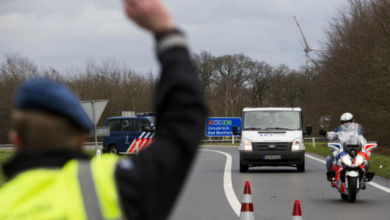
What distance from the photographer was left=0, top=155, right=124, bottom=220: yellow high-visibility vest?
182 centimetres

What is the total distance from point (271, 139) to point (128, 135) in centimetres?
1440

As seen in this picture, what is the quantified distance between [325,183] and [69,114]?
16.4 meters

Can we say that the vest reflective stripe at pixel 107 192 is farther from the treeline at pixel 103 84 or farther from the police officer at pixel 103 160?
the treeline at pixel 103 84

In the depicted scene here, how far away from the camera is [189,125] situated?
6.57ft

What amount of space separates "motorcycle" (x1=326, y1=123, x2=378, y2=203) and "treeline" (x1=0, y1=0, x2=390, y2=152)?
10954 millimetres

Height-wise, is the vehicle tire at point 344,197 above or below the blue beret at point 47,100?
below

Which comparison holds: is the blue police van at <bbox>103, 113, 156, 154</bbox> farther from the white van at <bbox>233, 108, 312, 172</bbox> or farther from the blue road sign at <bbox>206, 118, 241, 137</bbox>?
the blue road sign at <bbox>206, 118, 241, 137</bbox>

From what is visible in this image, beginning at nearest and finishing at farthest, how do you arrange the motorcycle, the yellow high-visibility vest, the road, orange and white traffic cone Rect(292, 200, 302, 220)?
the yellow high-visibility vest → orange and white traffic cone Rect(292, 200, 302, 220) → the road → the motorcycle

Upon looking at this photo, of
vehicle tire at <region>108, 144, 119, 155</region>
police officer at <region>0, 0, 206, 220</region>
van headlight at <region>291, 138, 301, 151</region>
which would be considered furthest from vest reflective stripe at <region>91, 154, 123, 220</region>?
vehicle tire at <region>108, 144, 119, 155</region>

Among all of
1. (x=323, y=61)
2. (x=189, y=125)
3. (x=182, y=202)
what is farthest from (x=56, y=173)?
(x=323, y=61)

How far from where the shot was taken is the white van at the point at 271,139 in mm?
22406

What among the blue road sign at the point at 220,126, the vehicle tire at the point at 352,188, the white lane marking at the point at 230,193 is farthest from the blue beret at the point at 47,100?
the blue road sign at the point at 220,126

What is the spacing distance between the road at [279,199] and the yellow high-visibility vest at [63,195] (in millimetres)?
8562

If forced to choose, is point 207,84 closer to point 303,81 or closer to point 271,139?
point 303,81
